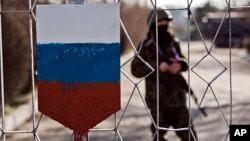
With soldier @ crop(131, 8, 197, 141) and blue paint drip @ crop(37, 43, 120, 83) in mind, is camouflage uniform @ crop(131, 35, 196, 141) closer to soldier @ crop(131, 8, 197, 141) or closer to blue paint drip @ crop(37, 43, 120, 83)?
soldier @ crop(131, 8, 197, 141)

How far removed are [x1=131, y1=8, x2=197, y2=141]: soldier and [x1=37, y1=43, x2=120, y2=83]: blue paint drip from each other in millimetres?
1443

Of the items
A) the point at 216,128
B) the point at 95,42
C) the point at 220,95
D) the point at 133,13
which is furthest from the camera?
the point at 133,13

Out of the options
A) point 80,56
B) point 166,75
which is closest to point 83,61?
point 80,56

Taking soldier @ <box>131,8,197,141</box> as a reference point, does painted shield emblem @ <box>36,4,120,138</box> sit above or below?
above

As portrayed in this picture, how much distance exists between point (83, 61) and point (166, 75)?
1.76m

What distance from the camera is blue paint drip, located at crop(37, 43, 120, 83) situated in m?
1.94

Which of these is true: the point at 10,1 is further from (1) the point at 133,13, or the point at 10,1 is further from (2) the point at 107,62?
(1) the point at 133,13

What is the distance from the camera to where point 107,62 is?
1946 millimetres

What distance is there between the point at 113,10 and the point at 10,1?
213 inches

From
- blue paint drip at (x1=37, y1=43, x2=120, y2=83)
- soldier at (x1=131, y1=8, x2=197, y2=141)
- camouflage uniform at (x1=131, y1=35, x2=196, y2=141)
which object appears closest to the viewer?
blue paint drip at (x1=37, y1=43, x2=120, y2=83)

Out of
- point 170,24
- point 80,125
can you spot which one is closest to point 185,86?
point 170,24

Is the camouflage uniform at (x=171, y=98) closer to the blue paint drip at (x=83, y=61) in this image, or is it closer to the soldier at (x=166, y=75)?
the soldier at (x=166, y=75)

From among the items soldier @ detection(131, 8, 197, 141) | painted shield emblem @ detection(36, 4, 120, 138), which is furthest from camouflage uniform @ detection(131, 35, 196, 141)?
painted shield emblem @ detection(36, 4, 120, 138)

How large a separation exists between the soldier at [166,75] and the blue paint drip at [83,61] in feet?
4.73
